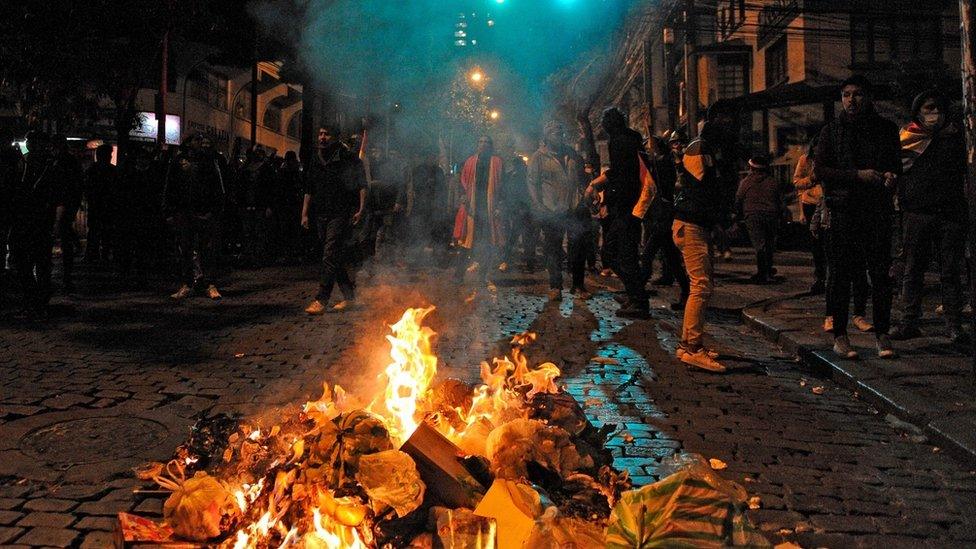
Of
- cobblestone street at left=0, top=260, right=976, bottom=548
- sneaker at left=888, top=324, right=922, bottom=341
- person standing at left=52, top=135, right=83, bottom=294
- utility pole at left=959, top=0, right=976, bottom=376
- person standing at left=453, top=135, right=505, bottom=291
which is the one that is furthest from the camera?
person standing at left=453, top=135, right=505, bottom=291

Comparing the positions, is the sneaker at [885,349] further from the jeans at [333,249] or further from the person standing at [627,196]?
the jeans at [333,249]

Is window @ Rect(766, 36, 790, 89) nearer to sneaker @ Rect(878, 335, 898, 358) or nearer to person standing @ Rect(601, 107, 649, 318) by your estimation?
person standing @ Rect(601, 107, 649, 318)

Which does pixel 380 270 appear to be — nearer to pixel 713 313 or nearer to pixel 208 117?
pixel 713 313

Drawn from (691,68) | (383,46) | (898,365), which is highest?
(691,68)

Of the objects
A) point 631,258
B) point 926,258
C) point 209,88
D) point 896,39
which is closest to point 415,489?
point 926,258

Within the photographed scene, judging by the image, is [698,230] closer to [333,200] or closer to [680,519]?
[680,519]

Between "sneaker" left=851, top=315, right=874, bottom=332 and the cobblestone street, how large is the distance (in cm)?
95

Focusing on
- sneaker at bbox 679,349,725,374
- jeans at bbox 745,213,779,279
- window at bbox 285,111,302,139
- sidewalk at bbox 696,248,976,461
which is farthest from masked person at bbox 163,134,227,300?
window at bbox 285,111,302,139

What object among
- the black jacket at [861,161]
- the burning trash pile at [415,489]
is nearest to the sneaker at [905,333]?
the black jacket at [861,161]

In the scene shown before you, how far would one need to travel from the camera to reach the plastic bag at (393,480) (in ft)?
8.51

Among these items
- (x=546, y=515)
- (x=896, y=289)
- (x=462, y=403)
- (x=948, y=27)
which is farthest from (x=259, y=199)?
(x=948, y=27)

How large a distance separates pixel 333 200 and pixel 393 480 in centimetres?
644

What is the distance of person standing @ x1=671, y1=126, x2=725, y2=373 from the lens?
6043 millimetres

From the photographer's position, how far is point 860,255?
605 cm
